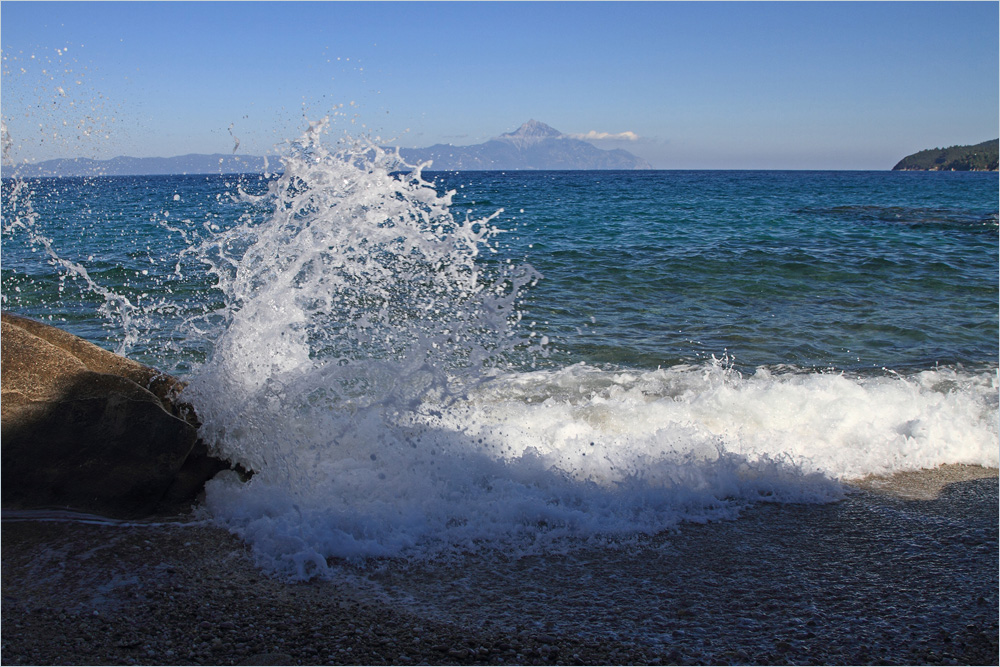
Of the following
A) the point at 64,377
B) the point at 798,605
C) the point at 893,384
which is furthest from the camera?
the point at 893,384

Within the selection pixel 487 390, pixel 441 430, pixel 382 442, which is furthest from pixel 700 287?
pixel 382 442

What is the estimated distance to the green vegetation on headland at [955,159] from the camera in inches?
3939

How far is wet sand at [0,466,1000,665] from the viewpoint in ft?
8.79

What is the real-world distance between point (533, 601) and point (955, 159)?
441 feet

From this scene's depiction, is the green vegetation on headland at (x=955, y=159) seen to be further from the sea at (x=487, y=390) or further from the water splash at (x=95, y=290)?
the water splash at (x=95, y=290)

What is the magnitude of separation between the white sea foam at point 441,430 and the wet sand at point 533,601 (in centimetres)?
26

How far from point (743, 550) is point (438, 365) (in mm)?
2302

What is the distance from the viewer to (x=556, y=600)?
3031mm

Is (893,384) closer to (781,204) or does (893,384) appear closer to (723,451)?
(723,451)

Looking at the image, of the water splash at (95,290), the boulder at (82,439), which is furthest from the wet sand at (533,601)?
the water splash at (95,290)

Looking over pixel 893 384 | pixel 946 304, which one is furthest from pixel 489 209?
pixel 893 384

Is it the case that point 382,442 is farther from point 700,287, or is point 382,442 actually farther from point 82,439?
point 700,287

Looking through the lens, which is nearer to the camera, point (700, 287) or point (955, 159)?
point (700, 287)

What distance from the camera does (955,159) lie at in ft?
362
